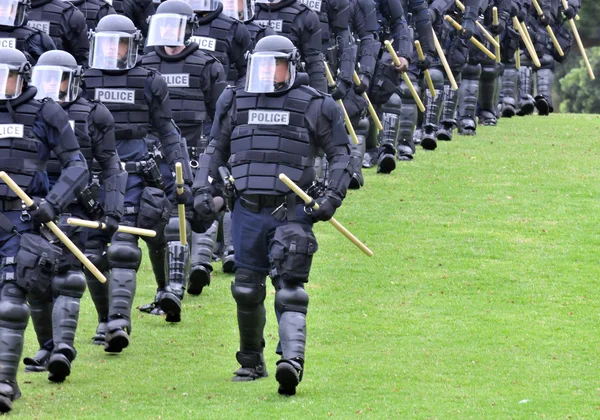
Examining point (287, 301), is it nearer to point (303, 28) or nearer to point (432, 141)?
point (303, 28)

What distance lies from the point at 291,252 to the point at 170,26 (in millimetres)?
3909

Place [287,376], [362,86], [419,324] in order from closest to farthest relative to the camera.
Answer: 1. [287,376]
2. [419,324]
3. [362,86]

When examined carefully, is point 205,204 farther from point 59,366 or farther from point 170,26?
point 170,26

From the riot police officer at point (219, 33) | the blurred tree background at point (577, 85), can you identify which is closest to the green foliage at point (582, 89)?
the blurred tree background at point (577, 85)

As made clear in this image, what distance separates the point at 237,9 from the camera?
57.2 feet

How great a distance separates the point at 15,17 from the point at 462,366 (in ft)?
18.4

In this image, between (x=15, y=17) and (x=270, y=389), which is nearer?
(x=270, y=389)

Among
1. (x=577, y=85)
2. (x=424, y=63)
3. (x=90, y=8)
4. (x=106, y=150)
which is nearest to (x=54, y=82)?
(x=106, y=150)

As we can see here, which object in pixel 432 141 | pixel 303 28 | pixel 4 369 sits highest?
pixel 303 28

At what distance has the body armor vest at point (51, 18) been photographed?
670 inches

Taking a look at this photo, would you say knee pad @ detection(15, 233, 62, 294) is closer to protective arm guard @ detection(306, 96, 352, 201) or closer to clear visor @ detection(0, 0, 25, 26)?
protective arm guard @ detection(306, 96, 352, 201)

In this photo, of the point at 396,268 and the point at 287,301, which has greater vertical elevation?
the point at 287,301

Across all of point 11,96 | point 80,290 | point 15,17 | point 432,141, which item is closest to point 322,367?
point 80,290

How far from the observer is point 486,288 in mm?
16547
